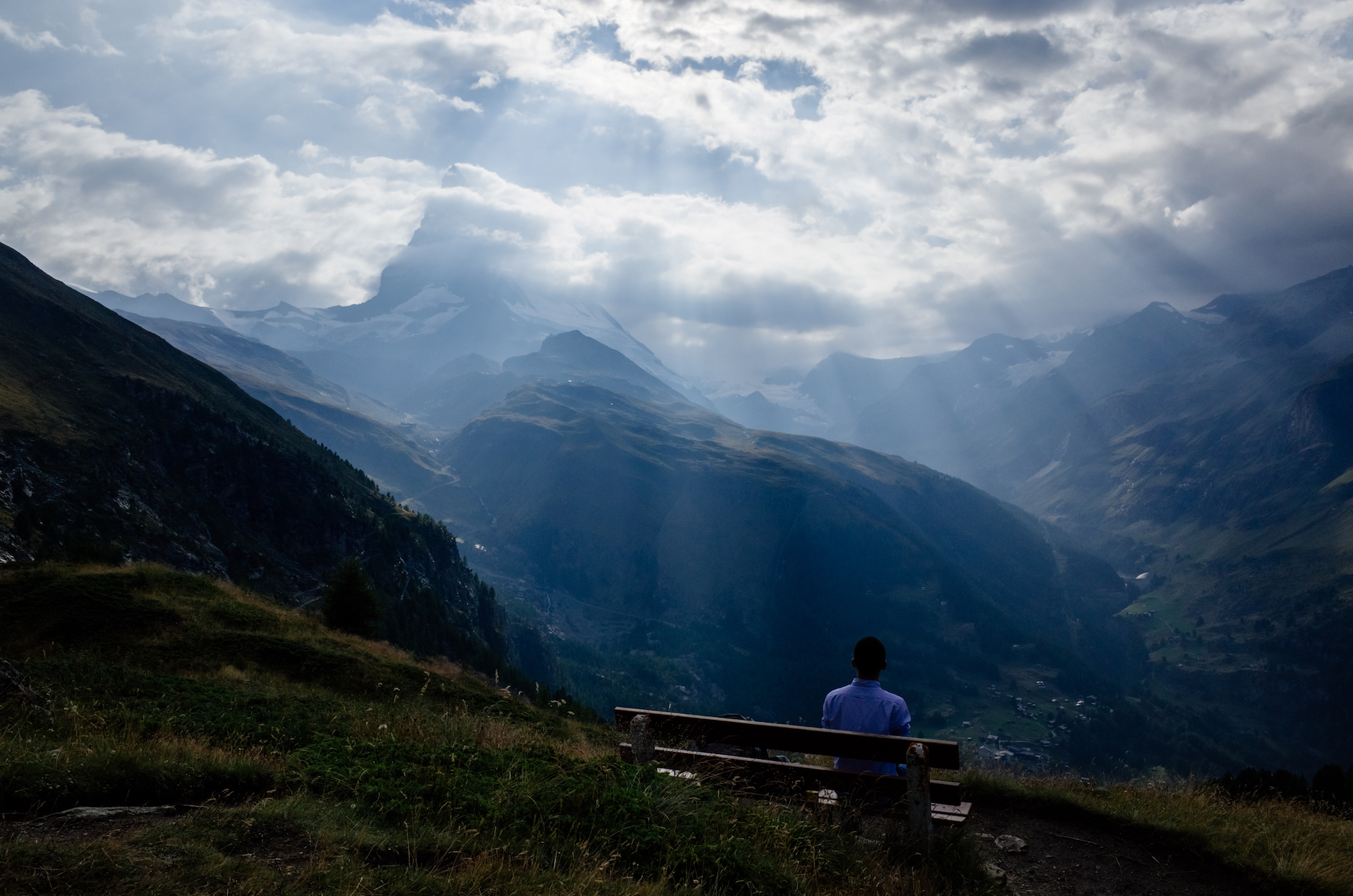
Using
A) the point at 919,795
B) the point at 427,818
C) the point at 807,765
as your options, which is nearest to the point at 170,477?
the point at 427,818

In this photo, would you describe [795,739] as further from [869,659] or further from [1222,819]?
[1222,819]

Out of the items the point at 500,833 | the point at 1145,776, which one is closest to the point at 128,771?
the point at 500,833

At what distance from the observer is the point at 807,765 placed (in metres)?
9.86

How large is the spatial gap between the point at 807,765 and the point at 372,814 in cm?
526

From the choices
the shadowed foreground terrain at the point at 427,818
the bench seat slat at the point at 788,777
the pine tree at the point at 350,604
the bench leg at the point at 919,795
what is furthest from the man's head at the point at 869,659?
the pine tree at the point at 350,604

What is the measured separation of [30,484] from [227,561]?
2681 cm

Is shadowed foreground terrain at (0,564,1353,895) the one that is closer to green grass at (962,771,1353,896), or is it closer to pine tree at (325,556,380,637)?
green grass at (962,771,1353,896)

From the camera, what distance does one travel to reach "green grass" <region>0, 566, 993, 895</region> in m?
6.48

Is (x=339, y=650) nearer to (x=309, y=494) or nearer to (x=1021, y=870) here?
(x=1021, y=870)

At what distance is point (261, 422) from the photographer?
160625mm

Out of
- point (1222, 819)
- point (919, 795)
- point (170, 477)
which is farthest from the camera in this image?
point (170, 477)

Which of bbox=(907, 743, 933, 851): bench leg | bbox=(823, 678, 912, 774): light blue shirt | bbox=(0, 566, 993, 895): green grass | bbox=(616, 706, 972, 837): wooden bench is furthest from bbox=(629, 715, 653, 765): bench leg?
bbox=(907, 743, 933, 851): bench leg

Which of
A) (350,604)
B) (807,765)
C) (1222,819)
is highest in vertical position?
(807,765)

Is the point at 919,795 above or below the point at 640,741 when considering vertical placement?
above
